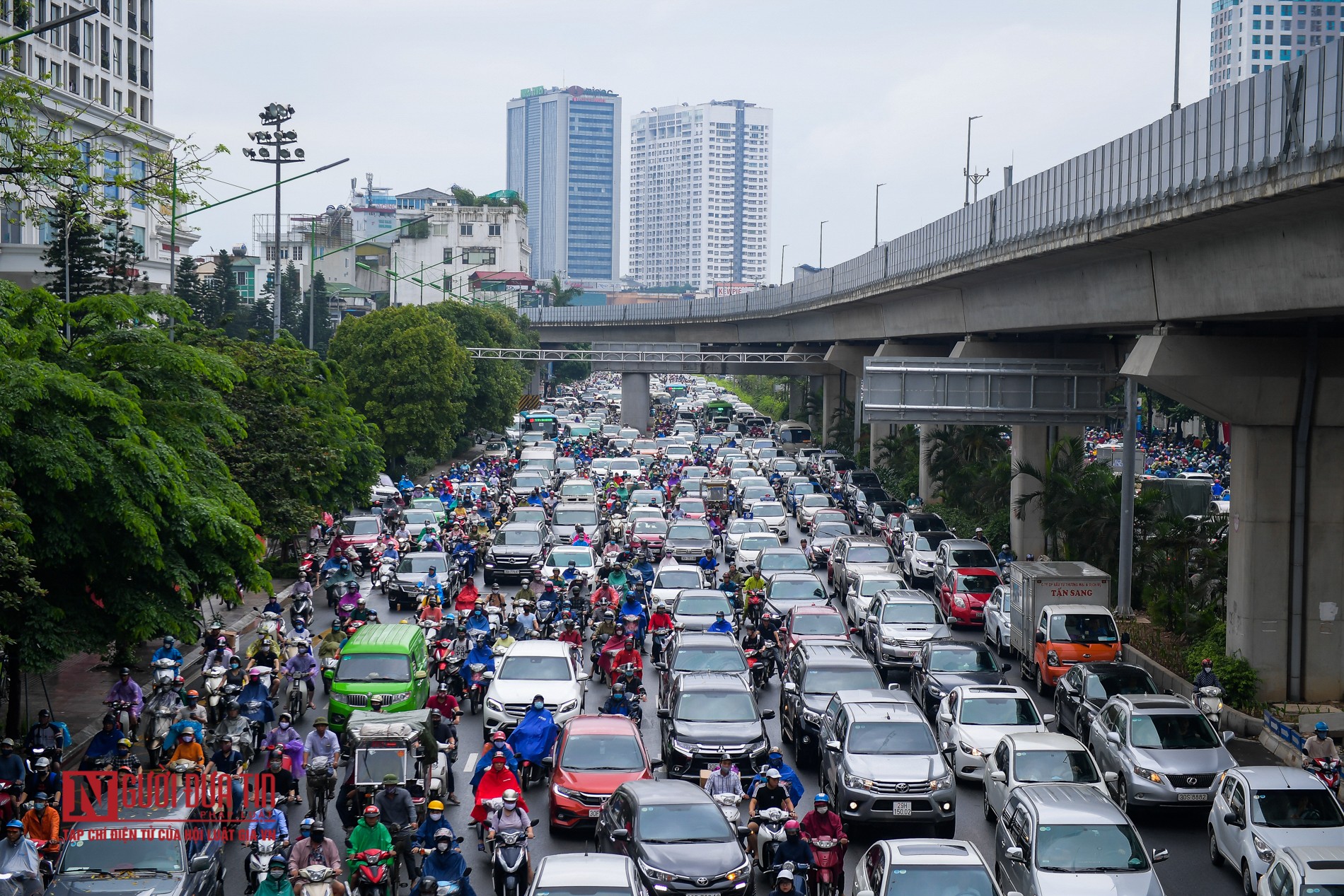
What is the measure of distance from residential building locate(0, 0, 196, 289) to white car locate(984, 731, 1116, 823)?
120 ft

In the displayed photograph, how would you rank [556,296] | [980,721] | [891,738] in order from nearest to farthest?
[891,738], [980,721], [556,296]

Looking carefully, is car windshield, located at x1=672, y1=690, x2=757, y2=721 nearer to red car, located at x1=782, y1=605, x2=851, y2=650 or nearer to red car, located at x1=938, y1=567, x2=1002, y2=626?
red car, located at x1=782, y1=605, x2=851, y2=650

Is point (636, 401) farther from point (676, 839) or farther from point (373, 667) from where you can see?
point (676, 839)

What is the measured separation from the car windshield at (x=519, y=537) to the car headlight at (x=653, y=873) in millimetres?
24068

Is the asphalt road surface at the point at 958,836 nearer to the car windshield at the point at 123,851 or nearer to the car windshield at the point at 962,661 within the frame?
the car windshield at the point at 123,851

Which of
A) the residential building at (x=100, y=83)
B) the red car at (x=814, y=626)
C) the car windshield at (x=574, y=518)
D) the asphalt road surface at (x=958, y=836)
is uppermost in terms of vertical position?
the residential building at (x=100, y=83)

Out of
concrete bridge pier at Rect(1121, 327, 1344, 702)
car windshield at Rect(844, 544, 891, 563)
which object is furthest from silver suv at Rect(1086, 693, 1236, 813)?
car windshield at Rect(844, 544, 891, 563)

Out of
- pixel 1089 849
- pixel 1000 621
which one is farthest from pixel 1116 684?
pixel 1089 849

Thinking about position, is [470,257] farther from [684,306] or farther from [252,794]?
[252,794]

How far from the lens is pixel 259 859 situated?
1420 centimetres

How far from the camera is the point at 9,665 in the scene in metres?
18.2

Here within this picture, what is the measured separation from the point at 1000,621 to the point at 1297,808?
1394 cm

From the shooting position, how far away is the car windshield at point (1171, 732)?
1817 cm

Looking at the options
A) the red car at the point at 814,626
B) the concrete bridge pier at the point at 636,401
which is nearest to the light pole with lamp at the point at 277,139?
the red car at the point at 814,626
